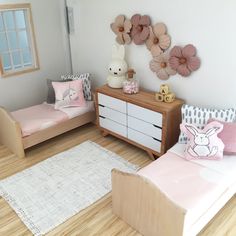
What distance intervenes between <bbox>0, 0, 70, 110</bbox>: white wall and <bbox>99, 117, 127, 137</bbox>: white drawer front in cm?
111

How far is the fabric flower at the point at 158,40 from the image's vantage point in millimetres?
2736

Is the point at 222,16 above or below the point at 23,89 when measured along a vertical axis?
above

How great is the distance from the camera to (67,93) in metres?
3.41

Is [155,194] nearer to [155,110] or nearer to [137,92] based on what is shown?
[155,110]

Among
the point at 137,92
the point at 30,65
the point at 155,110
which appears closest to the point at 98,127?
the point at 137,92

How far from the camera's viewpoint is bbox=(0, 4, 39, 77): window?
337cm

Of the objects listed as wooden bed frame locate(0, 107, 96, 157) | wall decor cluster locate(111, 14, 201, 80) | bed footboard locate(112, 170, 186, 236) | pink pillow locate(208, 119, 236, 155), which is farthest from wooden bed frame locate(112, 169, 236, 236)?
wooden bed frame locate(0, 107, 96, 157)

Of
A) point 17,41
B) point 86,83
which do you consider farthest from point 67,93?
point 17,41

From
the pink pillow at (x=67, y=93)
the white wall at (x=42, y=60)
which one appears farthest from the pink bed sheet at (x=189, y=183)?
the white wall at (x=42, y=60)

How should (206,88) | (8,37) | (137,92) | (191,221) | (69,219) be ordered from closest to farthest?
(191,221)
(69,219)
(206,88)
(137,92)
(8,37)

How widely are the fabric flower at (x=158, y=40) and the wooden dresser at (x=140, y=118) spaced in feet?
1.59

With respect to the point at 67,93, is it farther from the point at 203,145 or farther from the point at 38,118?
the point at 203,145

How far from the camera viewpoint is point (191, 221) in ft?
5.90

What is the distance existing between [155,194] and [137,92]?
148 cm
